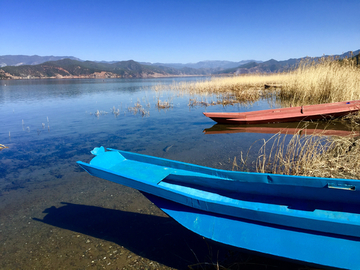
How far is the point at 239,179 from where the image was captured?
2707 millimetres

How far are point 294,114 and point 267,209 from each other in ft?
24.2

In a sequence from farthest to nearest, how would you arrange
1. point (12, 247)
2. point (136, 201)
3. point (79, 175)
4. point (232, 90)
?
point (232, 90) < point (79, 175) < point (136, 201) < point (12, 247)

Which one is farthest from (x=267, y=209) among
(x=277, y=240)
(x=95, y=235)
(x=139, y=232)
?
(x=95, y=235)

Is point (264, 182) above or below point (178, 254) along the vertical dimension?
above

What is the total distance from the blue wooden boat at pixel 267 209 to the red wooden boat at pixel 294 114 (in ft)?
18.7

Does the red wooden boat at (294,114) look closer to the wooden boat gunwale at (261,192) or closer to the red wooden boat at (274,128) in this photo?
the red wooden boat at (274,128)

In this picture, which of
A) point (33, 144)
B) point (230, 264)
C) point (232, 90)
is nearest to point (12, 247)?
point (230, 264)

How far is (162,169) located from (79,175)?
2.82 meters

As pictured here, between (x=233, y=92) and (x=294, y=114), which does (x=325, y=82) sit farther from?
(x=233, y=92)

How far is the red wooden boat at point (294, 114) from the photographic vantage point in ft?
25.5

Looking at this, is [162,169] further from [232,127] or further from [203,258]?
[232,127]

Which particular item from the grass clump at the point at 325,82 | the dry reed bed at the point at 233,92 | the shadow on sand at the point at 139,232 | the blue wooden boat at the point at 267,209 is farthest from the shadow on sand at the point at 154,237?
the dry reed bed at the point at 233,92

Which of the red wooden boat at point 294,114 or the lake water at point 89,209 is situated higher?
the red wooden boat at point 294,114

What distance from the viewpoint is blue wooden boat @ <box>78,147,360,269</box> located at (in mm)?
1739
